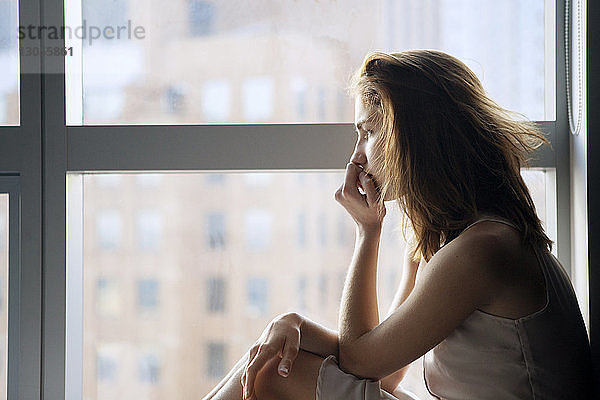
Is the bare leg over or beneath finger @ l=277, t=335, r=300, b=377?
beneath

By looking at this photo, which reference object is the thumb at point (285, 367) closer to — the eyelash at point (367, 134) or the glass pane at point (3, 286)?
the eyelash at point (367, 134)

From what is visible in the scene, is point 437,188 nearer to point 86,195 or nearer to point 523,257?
point 523,257

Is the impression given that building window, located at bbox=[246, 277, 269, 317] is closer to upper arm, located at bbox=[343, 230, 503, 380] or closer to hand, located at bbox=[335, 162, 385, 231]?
hand, located at bbox=[335, 162, 385, 231]

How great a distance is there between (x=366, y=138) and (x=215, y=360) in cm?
63

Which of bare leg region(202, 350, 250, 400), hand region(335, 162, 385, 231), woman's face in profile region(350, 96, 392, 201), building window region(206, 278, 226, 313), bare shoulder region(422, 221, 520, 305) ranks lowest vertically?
bare leg region(202, 350, 250, 400)

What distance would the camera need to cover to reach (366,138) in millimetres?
1379

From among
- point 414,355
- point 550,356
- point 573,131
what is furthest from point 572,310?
point 573,131

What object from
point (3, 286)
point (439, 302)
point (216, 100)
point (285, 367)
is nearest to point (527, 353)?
point (439, 302)

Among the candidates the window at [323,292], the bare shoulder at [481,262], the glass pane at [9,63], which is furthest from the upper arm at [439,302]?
the glass pane at [9,63]

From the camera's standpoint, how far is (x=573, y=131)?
1467 millimetres

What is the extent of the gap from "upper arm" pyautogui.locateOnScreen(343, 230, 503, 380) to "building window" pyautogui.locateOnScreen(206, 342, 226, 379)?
48 cm

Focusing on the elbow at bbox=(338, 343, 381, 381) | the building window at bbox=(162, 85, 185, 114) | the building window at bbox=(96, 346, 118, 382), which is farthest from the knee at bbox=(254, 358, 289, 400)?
the building window at bbox=(162, 85, 185, 114)

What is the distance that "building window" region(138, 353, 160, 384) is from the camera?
1.57 m

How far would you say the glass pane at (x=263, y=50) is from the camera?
5.08 ft
